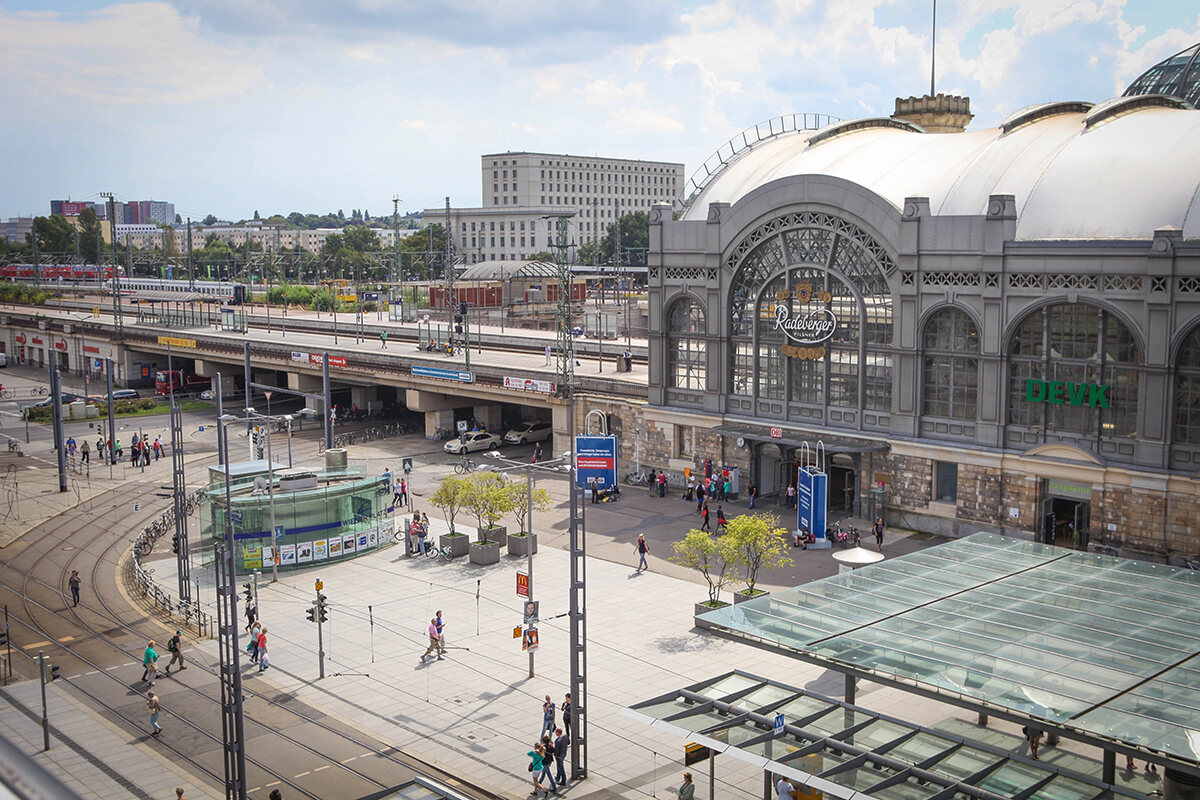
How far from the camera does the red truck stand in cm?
10900

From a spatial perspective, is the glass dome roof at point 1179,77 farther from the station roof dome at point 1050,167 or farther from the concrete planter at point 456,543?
the concrete planter at point 456,543

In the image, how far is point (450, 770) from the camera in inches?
1132

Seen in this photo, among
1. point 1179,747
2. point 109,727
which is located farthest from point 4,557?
point 1179,747

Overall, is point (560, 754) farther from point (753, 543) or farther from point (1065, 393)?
point (1065, 393)

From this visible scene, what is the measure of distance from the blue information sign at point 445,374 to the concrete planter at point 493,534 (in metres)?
25.7

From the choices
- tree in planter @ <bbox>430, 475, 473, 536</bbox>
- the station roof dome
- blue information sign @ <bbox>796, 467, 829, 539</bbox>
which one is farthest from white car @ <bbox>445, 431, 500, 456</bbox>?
blue information sign @ <bbox>796, 467, 829, 539</bbox>

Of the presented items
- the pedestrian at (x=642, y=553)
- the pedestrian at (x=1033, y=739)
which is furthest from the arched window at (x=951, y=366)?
the pedestrian at (x=1033, y=739)

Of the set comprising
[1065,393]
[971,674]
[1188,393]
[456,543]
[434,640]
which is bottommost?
[434,640]

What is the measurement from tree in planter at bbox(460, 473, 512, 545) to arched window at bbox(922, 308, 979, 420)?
2021cm

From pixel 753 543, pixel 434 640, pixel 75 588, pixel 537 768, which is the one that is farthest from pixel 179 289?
pixel 537 768

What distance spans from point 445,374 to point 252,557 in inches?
1285

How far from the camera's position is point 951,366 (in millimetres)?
50781

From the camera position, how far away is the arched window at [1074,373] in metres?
45.3

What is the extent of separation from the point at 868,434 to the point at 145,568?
34.3 m
